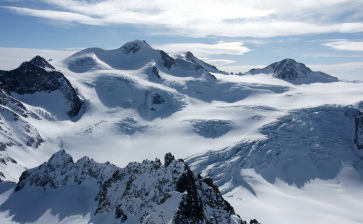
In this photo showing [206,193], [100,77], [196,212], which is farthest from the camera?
[100,77]

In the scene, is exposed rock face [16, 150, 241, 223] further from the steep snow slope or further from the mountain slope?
the mountain slope

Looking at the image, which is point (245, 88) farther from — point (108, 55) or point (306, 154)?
point (108, 55)

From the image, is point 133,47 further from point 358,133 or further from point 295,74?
point 358,133

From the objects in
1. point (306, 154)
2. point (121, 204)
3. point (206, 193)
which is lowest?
point (306, 154)

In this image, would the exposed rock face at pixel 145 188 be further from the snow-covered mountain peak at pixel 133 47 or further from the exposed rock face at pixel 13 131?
the snow-covered mountain peak at pixel 133 47

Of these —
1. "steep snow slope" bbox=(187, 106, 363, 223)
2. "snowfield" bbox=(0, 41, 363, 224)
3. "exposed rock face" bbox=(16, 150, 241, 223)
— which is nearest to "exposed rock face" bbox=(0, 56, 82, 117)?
"snowfield" bbox=(0, 41, 363, 224)

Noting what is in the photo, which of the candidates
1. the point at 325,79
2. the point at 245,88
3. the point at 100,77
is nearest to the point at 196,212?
the point at 100,77

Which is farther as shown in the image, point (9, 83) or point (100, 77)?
point (100, 77)

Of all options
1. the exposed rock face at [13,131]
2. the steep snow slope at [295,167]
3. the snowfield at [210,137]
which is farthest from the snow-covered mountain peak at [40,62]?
the steep snow slope at [295,167]
